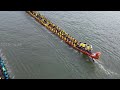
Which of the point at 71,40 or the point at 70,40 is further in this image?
the point at 70,40

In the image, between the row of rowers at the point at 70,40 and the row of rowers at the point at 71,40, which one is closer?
the row of rowers at the point at 71,40

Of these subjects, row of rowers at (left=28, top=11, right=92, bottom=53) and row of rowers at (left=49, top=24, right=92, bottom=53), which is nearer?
row of rowers at (left=49, top=24, right=92, bottom=53)

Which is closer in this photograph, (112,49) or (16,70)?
(16,70)
